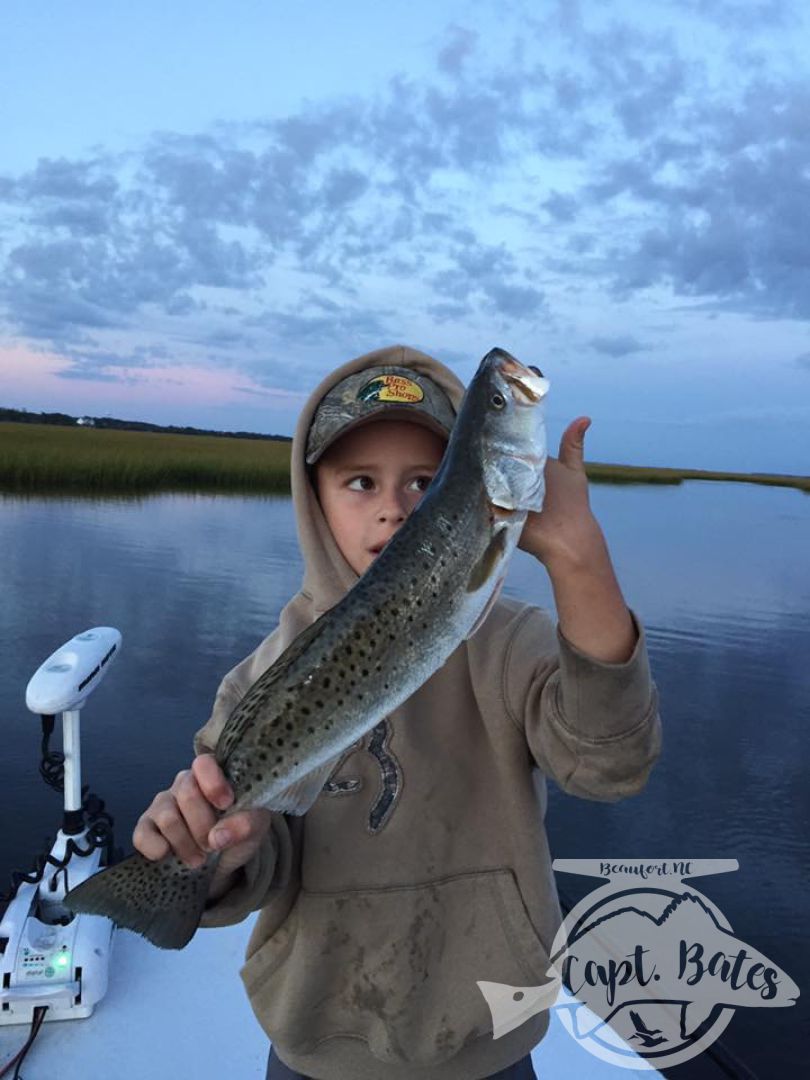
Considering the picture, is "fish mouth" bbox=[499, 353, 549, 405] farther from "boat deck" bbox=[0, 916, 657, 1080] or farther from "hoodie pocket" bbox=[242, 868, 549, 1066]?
"boat deck" bbox=[0, 916, 657, 1080]

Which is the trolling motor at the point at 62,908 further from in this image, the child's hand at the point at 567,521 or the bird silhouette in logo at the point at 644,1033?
the child's hand at the point at 567,521

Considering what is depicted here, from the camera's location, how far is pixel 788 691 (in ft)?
51.7

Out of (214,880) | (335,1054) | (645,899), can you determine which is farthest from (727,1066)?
(214,880)

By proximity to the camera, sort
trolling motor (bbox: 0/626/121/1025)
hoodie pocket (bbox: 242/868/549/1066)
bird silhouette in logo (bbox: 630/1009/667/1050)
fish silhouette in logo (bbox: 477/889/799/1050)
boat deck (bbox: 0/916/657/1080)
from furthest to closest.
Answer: fish silhouette in logo (bbox: 477/889/799/1050)
bird silhouette in logo (bbox: 630/1009/667/1050)
trolling motor (bbox: 0/626/121/1025)
boat deck (bbox: 0/916/657/1080)
hoodie pocket (bbox: 242/868/549/1066)

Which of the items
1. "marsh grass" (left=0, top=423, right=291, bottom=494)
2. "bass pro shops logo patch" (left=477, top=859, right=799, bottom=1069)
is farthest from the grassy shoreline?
"bass pro shops logo patch" (left=477, top=859, right=799, bottom=1069)

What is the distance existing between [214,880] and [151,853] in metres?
0.28

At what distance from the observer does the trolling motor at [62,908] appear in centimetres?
429

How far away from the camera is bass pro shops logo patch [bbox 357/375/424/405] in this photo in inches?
112

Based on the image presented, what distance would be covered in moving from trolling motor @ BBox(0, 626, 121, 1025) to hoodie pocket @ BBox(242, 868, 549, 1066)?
6.90 ft

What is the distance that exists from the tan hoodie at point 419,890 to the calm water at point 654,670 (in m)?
5.37

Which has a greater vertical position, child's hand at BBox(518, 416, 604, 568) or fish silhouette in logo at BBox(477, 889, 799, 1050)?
child's hand at BBox(518, 416, 604, 568)

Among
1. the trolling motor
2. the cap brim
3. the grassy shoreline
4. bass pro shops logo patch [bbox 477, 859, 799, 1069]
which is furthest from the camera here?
the grassy shoreline

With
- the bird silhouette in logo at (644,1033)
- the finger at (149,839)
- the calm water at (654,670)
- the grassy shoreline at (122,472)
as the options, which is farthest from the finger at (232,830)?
the grassy shoreline at (122,472)

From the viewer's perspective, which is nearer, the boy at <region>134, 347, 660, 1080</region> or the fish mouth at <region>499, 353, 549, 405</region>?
the fish mouth at <region>499, 353, 549, 405</region>
